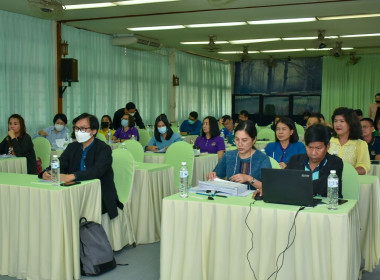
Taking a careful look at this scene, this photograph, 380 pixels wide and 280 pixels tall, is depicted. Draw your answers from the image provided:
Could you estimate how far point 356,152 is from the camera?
458cm

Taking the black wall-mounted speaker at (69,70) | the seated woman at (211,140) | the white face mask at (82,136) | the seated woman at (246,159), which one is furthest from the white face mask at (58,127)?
the seated woman at (246,159)

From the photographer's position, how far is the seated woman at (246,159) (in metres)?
3.83

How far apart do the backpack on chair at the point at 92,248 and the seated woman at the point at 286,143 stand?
7.00 ft

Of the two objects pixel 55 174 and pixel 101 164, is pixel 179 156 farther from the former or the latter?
pixel 55 174

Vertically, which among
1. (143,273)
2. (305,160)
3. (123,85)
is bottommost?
(143,273)

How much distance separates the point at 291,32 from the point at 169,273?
26.2ft

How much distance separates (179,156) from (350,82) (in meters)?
11.2

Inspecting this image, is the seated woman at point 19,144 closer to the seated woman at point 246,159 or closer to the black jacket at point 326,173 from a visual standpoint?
the seated woman at point 246,159

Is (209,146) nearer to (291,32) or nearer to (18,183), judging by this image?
(18,183)

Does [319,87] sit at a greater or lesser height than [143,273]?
greater

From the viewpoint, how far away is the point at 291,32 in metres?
10.1

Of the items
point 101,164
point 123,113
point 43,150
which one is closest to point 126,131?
point 123,113

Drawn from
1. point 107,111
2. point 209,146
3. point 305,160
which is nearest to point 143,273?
point 305,160

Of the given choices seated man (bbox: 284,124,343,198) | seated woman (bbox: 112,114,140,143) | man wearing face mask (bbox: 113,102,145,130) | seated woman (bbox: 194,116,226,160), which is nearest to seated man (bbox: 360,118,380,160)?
seated woman (bbox: 194,116,226,160)
